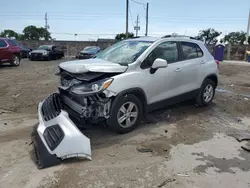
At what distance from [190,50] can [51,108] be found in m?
3.43

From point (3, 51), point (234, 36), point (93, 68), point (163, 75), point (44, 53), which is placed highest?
point (234, 36)

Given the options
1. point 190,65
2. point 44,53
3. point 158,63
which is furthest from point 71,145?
point 44,53

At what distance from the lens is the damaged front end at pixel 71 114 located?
140 inches

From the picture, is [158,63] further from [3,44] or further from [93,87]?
[3,44]

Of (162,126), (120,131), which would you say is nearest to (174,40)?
(162,126)

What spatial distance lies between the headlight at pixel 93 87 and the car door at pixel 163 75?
3.01ft

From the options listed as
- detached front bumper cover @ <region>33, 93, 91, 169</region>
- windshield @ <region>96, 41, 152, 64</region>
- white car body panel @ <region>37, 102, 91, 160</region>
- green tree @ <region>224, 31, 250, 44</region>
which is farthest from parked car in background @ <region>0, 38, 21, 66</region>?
green tree @ <region>224, 31, 250, 44</region>

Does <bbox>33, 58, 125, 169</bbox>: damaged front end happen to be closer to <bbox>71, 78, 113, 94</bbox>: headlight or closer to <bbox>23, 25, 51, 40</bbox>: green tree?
<bbox>71, 78, 113, 94</bbox>: headlight

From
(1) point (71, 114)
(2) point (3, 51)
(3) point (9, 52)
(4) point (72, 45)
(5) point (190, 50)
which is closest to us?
(1) point (71, 114)

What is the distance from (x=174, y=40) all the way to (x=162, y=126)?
6.23 ft

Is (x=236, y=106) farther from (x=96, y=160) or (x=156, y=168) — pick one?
(x=96, y=160)

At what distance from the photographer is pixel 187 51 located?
5.85 metres

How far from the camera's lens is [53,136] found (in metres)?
3.77

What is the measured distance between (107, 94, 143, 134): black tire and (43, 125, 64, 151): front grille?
87 cm
